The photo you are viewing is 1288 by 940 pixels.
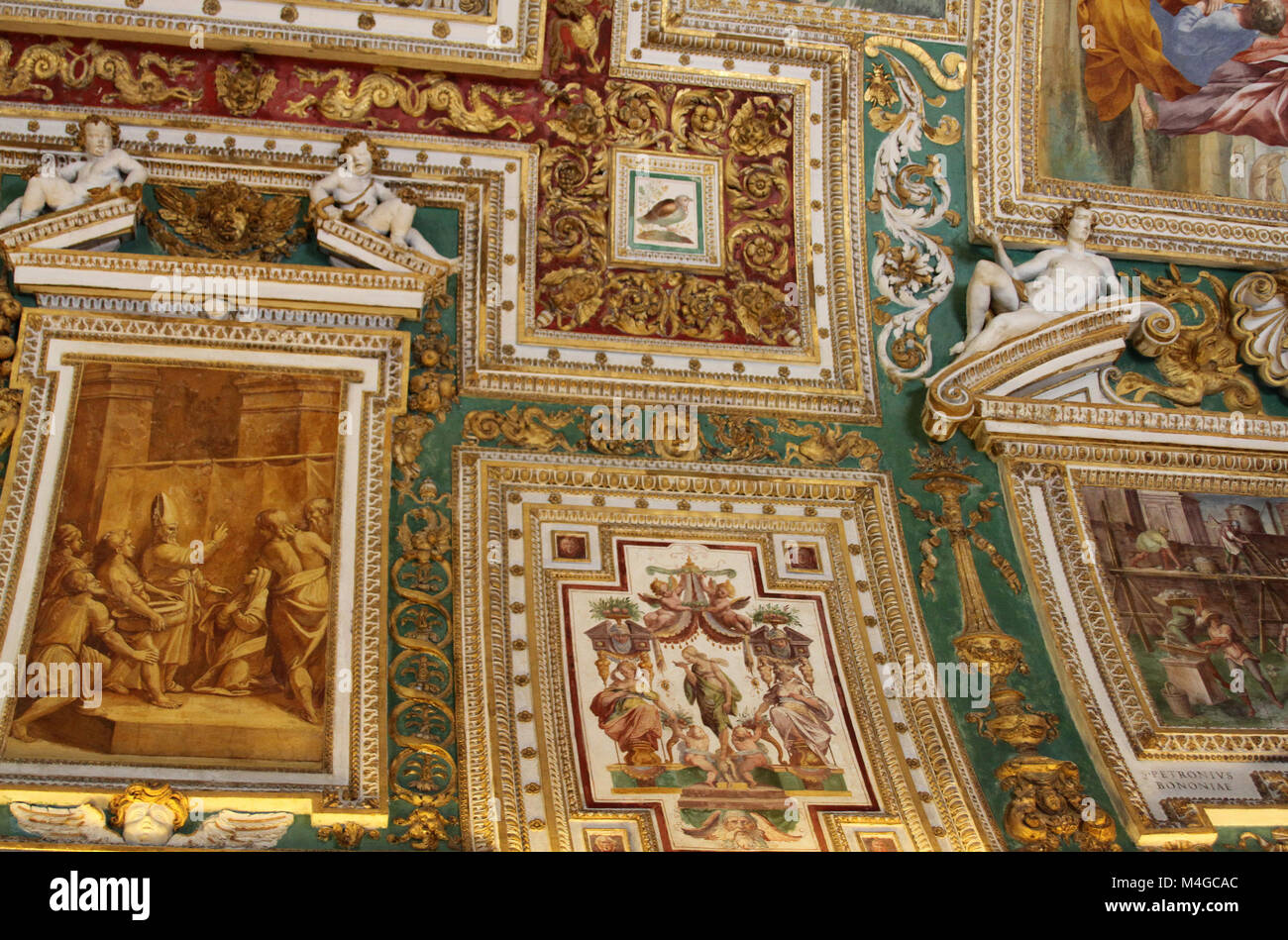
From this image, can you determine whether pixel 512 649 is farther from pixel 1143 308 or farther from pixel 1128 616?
pixel 1143 308

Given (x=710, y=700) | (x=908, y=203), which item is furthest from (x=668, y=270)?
(x=710, y=700)

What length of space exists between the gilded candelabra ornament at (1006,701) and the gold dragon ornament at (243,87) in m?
4.71

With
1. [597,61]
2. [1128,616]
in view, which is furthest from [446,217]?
[1128,616]

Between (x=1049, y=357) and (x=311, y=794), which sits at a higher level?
(x=1049, y=357)

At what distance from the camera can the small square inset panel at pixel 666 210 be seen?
1061 cm

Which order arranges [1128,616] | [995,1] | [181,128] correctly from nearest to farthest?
1. [1128,616]
2. [181,128]
3. [995,1]

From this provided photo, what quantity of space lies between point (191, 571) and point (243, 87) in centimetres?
332

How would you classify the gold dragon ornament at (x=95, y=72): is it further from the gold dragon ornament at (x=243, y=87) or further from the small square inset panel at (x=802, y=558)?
the small square inset panel at (x=802, y=558)

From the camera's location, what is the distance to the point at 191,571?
28.9 ft

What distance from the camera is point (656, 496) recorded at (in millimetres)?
9711

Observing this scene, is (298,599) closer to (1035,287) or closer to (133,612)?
(133,612)

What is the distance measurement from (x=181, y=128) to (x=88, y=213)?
955mm
